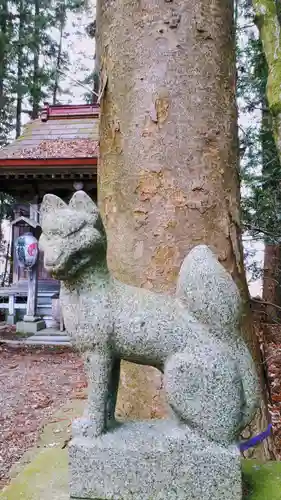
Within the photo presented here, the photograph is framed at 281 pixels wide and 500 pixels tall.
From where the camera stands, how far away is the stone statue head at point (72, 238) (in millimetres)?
1062

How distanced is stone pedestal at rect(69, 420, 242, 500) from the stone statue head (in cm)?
43

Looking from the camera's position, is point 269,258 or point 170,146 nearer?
point 170,146

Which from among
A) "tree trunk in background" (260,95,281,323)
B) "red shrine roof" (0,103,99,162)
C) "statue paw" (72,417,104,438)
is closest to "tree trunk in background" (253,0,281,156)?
"statue paw" (72,417,104,438)

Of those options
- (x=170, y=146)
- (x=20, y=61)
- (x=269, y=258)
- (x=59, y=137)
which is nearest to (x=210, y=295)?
(x=170, y=146)

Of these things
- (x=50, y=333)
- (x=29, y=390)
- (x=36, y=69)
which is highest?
(x=36, y=69)

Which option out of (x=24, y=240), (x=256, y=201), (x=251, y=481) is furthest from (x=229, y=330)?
(x=24, y=240)

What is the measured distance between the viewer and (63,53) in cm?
1478

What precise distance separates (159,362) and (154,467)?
0.25 meters

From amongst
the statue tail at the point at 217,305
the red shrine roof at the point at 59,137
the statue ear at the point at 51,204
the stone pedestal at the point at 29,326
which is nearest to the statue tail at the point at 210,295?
the statue tail at the point at 217,305

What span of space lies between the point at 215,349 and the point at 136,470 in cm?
35

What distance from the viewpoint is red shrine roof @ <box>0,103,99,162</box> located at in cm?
714

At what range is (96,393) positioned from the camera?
3.63ft

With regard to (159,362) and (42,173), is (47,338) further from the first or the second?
(159,362)

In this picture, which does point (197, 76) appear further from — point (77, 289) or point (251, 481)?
point (251, 481)
